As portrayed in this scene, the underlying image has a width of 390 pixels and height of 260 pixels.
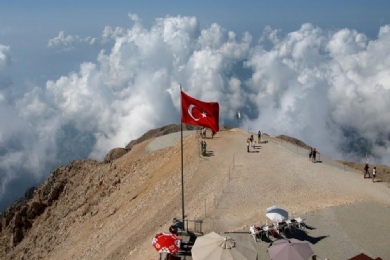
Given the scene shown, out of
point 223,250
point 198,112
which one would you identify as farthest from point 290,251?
→ point 198,112

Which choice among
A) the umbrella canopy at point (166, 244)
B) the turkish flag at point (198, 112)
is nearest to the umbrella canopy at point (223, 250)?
the umbrella canopy at point (166, 244)

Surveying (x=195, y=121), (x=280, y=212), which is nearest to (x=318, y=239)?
(x=280, y=212)

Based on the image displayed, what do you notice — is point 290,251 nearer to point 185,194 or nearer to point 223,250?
point 223,250

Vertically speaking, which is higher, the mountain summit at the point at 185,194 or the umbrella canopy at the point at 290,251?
the umbrella canopy at the point at 290,251

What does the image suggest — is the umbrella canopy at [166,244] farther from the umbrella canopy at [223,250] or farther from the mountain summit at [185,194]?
the mountain summit at [185,194]

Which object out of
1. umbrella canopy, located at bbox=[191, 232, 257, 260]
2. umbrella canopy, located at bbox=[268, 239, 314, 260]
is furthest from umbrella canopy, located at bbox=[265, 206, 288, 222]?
umbrella canopy, located at bbox=[191, 232, 257, 260]

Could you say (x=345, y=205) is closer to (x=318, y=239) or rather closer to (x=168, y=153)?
(x=318, y=239)

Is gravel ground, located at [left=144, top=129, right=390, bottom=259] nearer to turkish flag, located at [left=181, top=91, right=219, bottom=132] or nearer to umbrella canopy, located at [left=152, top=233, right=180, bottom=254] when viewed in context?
umbrella canopy, located at [left=152, top=233, right=180, bottom=254]

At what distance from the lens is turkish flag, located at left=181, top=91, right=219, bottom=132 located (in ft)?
74.3

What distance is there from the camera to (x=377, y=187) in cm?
3212

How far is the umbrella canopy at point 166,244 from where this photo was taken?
19172 mm

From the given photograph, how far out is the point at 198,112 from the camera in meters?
23.2

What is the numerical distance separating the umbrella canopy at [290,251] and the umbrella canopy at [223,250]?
126 cm

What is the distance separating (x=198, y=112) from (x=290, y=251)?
8.71 meters
